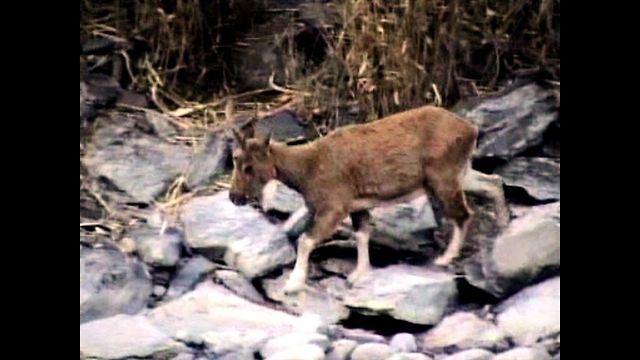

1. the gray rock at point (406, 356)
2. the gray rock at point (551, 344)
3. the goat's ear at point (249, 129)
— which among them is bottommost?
the gray rock at point (406, 356)

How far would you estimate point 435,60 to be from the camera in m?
1.96

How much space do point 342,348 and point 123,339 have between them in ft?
1.32

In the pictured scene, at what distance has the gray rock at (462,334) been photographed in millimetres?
1948

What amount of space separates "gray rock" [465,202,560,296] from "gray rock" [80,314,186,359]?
577mm

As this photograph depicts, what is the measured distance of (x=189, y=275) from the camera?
193cm

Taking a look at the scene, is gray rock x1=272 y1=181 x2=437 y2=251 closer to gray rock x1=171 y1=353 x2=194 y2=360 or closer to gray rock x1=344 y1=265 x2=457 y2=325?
gray rock x1=344 y1=265 x2=457 y2=325

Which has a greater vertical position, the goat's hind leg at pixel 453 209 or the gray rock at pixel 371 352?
the goat's hind leg at pixel 453 209

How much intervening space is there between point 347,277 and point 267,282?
0.49ft

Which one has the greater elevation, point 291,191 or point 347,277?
point 291,191

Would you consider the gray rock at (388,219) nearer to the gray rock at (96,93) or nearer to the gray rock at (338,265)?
the gray rock at (338,265)

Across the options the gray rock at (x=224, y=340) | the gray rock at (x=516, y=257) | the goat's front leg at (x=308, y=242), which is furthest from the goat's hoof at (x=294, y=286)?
the gray rock at (x=516, y=257)

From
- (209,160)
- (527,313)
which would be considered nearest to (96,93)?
(209,160)
